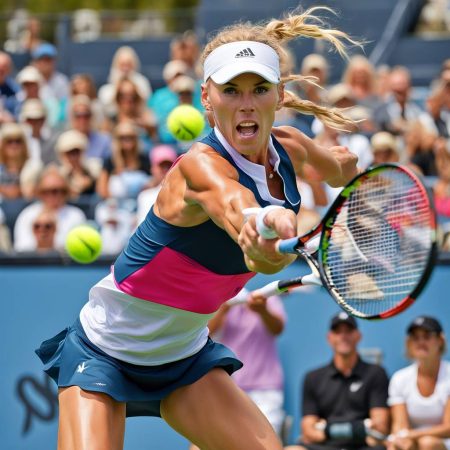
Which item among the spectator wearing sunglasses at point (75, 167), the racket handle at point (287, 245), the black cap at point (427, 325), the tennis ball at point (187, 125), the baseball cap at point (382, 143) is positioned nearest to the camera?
the racket handle at point (287, 245)

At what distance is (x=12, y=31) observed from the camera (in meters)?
14.2

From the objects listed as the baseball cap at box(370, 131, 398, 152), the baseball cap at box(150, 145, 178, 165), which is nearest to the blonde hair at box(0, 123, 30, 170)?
the baseball cap at box(150, 145, 178, 165)

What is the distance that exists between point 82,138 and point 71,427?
5.77m

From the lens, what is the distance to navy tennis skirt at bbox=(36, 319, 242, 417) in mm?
4664

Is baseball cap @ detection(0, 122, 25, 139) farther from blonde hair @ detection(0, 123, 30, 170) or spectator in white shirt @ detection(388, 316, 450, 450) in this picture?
spectator in white shirt @ detection(388, 316, 450, 450)

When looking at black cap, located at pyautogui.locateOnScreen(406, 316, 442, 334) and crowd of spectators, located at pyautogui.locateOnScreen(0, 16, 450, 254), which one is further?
crowd of spectators, located at pyautogui.locateOnScreen(0, 16, 450, 254)

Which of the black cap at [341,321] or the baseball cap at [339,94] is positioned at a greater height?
the baseball cap at [339,94]

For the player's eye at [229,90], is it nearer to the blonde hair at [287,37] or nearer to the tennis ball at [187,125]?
the blonde hair at [287,37]

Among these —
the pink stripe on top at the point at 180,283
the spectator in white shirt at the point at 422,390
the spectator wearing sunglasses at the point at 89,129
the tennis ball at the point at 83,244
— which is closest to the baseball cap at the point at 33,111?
the spectator wearing sunglasses at the point at 89,129

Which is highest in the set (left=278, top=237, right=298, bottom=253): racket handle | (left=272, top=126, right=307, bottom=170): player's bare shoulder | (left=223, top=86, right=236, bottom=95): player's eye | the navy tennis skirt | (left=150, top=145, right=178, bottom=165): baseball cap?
(left=223, top=86, right=236, bottom=95): player's eye

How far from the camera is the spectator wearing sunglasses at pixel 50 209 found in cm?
879

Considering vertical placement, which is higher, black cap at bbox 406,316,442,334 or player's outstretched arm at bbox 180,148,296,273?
player's outstretched arm at bbox 180,148,296,273

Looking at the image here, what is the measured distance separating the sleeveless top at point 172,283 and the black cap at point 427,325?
9.77ft

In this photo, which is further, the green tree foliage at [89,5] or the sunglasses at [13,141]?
the green tree foliage at [89,5]
